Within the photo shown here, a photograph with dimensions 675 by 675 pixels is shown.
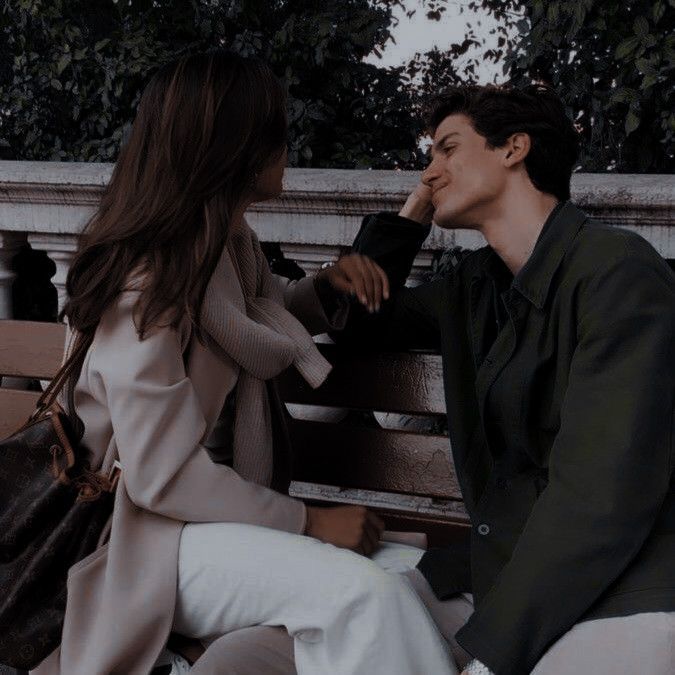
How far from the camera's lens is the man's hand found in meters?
2.52

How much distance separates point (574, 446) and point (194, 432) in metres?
0.67

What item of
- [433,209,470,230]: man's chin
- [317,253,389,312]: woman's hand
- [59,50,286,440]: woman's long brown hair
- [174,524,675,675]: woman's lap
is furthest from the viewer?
[317,253,389,312]: woman's hand

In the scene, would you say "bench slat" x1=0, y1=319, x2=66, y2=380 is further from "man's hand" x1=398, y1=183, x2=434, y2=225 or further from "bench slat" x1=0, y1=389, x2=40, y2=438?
"man's hand" x1=398, y1=183, x2=434, y2=225

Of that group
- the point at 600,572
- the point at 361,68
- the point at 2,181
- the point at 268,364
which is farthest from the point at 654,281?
the point at 361,68

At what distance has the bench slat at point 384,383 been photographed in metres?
2.53

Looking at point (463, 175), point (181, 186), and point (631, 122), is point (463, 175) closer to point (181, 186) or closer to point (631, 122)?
point (181, 186)

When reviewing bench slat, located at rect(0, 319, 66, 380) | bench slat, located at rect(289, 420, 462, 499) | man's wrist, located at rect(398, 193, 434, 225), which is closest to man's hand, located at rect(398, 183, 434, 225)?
man's wrist, located at rect(398, 193, 434, 225)

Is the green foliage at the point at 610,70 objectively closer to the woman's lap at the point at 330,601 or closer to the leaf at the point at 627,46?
the leaf at the point at 627,46

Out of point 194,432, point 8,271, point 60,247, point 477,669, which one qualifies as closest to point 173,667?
point 194,432

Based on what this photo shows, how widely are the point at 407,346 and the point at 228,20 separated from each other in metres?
3.49

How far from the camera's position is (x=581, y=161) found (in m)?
4.82

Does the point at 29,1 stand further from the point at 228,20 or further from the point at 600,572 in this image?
the point at 600,572

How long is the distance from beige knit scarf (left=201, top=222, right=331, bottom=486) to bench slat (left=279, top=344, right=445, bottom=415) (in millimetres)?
321

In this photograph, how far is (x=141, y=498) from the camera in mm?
1980
